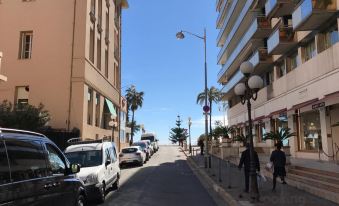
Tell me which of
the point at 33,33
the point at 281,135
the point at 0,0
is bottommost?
the point at 281,135

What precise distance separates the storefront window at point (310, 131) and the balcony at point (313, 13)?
16.3 ft

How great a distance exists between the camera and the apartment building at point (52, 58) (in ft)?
101

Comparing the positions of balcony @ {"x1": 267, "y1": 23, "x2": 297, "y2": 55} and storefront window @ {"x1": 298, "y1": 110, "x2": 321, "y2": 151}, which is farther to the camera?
balcony @ {"x1": 267, "y1": 23, "x2": 297, "y2": 55}

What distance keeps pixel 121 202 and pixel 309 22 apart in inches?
562

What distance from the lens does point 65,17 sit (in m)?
31.9

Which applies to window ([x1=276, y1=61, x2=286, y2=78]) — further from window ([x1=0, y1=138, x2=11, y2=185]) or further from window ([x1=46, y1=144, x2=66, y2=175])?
window ([x1=0, y1=138, x2=11, y2=185])

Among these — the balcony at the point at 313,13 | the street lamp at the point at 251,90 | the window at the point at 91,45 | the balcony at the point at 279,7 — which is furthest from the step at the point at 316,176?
the window at the point at 91,45

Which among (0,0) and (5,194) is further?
(0,0)

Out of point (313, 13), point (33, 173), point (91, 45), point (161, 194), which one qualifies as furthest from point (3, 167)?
point (91, 45)

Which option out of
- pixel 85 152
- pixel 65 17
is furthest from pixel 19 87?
pixel 85 152

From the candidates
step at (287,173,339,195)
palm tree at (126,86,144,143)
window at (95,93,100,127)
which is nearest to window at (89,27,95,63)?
window at (95,93,100,127)

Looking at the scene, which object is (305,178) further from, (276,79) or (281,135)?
(276,79)

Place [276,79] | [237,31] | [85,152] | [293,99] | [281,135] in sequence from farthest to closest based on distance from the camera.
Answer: [237,31] < [276,79] < [293,99] < [281,135] < [85,152]

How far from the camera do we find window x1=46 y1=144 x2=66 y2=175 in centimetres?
722
